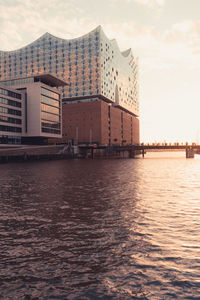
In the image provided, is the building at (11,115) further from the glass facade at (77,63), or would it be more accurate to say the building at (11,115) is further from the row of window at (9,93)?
the glass facade at (77,63)

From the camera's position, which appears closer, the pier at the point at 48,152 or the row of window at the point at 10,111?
the pier at the point at 48,152

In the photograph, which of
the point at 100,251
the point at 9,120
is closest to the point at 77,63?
the point at 9,120

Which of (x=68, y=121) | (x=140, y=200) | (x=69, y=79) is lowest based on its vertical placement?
(x=140, y=200)

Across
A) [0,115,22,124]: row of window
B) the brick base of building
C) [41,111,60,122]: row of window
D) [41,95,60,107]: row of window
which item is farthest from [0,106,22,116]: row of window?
the brick base of building

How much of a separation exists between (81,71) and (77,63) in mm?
5850

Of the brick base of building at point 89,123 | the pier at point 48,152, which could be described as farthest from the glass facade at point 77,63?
the pier at point 48,152

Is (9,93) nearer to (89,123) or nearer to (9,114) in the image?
(9,114)

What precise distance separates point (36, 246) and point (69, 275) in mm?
3038

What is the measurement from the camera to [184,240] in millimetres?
11391

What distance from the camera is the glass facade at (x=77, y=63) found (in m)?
151

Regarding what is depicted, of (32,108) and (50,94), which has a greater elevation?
(50,94)

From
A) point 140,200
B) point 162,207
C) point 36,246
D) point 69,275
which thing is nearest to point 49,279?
point 69,275

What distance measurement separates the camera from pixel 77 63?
156m

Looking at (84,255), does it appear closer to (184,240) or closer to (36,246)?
(36,246)
